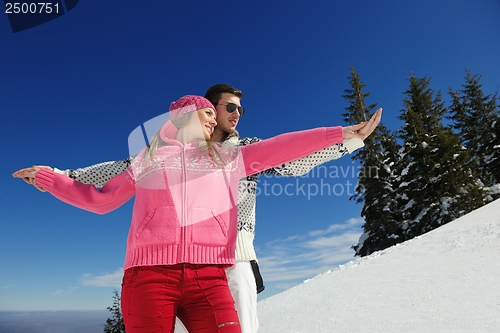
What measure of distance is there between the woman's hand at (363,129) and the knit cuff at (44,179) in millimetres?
1693

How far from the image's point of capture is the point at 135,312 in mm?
1656

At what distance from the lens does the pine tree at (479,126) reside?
74.5 feet

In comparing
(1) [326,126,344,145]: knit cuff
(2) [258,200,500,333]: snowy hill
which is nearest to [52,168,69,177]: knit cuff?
(1) [326,126,344,145]: knit cuff

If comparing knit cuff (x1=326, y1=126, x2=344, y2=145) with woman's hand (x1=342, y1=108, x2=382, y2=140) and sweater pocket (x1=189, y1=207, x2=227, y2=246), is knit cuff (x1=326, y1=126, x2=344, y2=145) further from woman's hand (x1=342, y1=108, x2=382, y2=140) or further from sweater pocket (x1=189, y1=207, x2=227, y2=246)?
sweater pocket (x1=189, y1=207, x2=227, y2=246)

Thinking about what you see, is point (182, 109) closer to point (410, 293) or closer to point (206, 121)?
point (206, 121)

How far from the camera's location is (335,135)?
189 cm

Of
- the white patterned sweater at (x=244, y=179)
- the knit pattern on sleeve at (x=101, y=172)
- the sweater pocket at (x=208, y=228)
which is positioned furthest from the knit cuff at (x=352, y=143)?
the knit pattern on sleeve at (x=101, y=172)

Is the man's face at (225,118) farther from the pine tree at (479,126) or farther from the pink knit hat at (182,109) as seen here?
the pine tree at (479,126)

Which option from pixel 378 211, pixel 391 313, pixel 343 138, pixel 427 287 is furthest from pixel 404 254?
pixel 378 211

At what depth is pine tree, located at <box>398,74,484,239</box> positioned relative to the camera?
1708 centimetres

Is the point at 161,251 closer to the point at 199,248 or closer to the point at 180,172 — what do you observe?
the point at 199,248

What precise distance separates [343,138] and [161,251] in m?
1.04

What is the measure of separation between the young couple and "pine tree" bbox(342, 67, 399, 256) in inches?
675

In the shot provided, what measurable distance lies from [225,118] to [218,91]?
0.24 m
